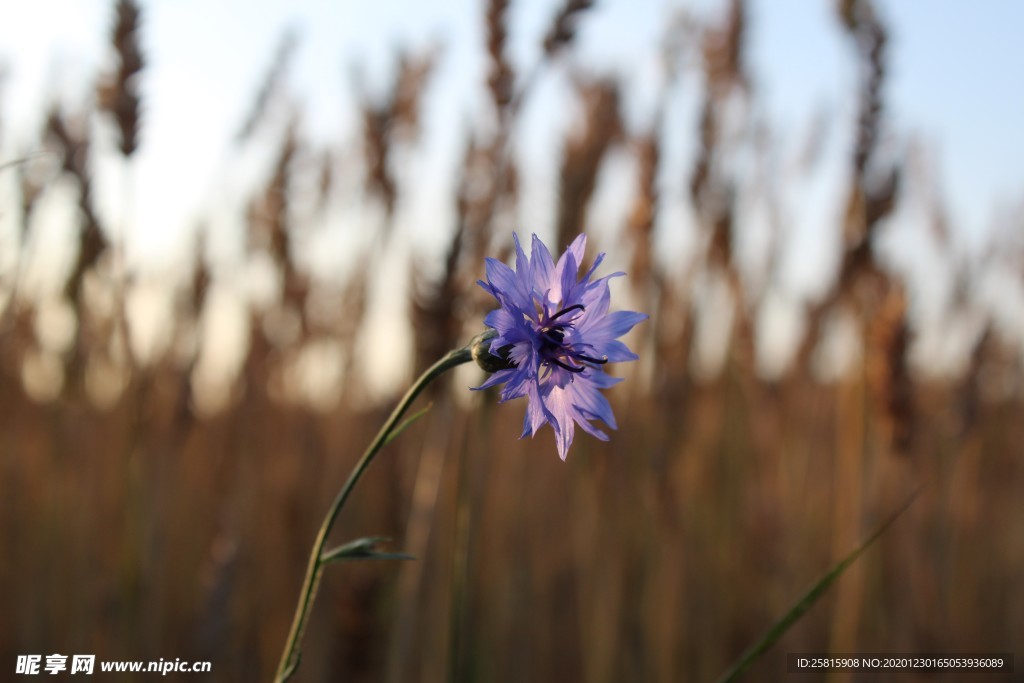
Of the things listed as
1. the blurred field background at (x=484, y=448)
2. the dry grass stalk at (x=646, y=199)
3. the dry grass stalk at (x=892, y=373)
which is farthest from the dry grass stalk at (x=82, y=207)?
the dry grass stalk at (x=892, y=373)

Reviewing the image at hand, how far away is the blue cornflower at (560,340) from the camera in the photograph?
1.92ft

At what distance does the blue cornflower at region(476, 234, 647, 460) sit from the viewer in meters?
0.59

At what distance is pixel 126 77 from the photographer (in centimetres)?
136

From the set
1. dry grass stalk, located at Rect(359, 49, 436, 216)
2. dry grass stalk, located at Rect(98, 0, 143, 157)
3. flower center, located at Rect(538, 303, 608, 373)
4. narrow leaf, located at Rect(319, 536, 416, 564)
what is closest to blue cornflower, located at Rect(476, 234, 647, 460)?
flower center, located at Rect(538, 303, 608, 373)

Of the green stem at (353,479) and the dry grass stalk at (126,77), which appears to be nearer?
the green stem at (353,479)

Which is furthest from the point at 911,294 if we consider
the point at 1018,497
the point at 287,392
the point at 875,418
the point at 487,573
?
the point at 1018,497

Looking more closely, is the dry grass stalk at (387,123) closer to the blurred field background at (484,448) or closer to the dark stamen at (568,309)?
the blurred field background at (484,448)

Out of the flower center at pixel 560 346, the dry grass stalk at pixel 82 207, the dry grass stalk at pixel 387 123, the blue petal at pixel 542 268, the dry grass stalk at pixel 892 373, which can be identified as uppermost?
the dry grass stalk at pixel 387 123

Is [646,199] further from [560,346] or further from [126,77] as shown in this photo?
[560,346]

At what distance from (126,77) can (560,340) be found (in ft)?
3.61

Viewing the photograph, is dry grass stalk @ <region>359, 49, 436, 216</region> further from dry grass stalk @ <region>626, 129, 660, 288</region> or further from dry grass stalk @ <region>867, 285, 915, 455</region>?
dry grass stalk @ <region>867, 285, 915, 455</region>

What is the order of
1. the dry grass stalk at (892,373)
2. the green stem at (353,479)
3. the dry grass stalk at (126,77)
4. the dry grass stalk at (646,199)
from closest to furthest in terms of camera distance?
the green stem at (353,479)
the dry grass stalk at (126,77)
the dry grass stalk at (892,373)
the dry grass stalk at (646,199)

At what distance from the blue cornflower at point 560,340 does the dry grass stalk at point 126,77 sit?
1.03 meters

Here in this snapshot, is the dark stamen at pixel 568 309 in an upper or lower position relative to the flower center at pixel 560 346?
upper
